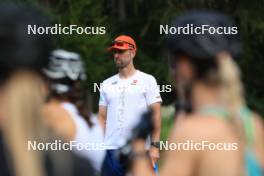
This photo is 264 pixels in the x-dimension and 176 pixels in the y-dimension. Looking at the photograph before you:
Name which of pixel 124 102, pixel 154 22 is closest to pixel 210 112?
pixel 124 102

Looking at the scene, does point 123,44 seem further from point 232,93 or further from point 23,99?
point 23,99

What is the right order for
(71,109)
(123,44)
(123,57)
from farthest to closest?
(123,44)
(123,57)
(71,109)

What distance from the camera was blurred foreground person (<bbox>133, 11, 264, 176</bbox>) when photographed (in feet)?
7.78

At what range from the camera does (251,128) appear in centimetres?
258

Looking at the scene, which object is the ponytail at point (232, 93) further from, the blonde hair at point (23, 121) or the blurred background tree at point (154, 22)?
the blurred background tree at point (154, 22)

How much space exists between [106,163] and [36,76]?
14.7ft

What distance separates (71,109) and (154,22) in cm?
1850

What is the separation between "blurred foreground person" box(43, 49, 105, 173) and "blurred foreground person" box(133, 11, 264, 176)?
0.27 m

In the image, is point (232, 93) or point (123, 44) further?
point (123, 44)

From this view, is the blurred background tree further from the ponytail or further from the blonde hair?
the blonde hair

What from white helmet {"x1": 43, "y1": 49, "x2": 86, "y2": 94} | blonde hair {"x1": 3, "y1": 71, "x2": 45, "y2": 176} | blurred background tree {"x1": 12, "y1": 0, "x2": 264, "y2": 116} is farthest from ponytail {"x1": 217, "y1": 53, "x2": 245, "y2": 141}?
blurred background tree {"x1": 12, "y1": 0, "x2": 264, "y2": 116}

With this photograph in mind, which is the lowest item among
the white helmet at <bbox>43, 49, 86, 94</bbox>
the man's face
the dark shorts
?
the dark shorts

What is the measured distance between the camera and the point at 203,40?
256 cm

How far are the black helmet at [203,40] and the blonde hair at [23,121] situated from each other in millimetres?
627
